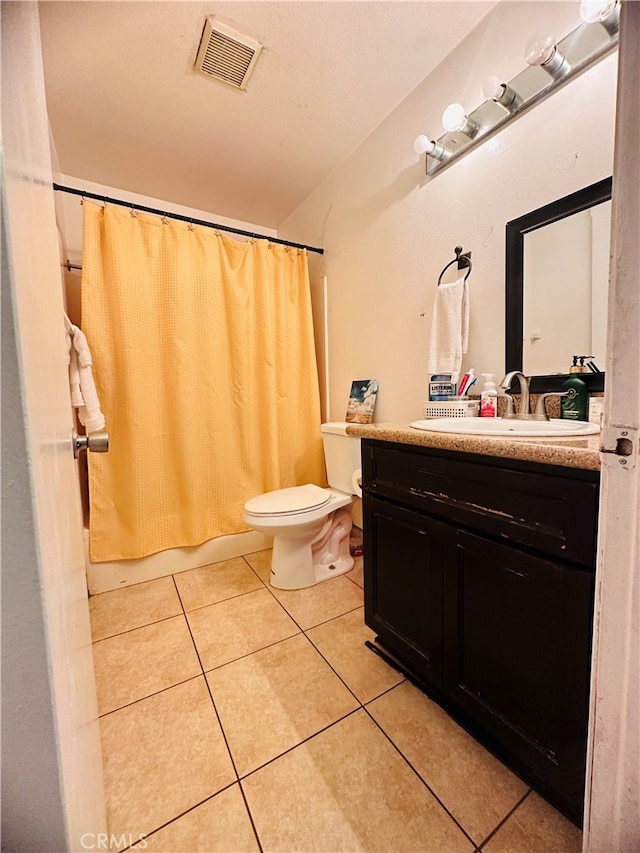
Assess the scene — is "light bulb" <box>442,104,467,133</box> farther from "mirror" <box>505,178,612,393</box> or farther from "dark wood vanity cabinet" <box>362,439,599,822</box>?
"dark wood vanity cabinet" <box>362,439,599,822</box>

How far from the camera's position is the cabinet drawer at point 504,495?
652 millimetres

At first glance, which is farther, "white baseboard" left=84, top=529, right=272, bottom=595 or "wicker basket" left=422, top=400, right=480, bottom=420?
"white baseboard" left=84, top=529, right=272, bottom=595

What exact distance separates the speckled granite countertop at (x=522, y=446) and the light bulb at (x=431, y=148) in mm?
1207

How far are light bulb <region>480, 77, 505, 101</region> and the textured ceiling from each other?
14.1 inches

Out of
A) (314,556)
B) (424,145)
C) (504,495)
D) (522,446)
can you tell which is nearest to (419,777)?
(504,495)

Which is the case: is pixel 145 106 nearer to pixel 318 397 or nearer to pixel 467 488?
pixel 318 397

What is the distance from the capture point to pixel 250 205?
2.34 m

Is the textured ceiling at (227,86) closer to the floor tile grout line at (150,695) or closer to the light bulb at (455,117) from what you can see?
the light bulb at (455,117)

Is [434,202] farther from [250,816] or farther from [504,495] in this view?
[250,816]

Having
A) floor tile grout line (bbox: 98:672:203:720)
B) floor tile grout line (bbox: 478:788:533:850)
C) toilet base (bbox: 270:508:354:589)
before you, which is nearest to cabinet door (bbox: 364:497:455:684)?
floor tile grout line (bbox: 478:788:533:850)

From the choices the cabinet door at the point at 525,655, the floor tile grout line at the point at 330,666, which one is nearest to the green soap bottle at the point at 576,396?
the cabinet door at the point at 525,655

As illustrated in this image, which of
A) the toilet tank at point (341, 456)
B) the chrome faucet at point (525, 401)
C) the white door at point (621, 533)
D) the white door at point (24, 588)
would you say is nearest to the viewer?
the white door at point (24, 588)

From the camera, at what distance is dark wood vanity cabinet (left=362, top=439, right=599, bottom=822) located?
2.21 ft

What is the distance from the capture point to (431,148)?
54.3 inches
